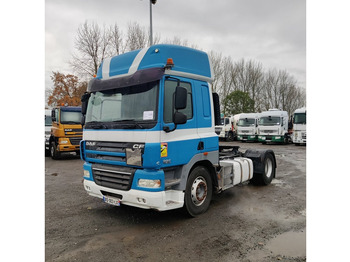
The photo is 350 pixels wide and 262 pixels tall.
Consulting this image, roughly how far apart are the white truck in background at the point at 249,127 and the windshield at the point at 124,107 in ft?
72.6

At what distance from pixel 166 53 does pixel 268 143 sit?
73.9 ft

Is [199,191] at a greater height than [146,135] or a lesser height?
lesser

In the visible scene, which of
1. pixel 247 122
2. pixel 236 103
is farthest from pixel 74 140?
pixel 236 103

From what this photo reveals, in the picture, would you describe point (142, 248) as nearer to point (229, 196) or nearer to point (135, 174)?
point (135, 174)

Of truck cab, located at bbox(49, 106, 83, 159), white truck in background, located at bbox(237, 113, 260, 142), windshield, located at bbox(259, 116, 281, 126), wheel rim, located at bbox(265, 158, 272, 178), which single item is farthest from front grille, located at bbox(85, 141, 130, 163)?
white truck in background, located at bbox(237, 113, 260, 142)

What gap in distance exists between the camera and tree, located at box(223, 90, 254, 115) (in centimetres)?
3847

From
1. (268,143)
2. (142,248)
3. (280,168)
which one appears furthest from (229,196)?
(268,143)

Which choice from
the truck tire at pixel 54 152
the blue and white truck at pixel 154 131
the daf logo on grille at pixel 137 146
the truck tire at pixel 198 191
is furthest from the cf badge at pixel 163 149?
the truck tire at pixel 54 152

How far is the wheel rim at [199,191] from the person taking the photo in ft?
16.6

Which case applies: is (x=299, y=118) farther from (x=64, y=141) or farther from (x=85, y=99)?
(x=85, y=99)

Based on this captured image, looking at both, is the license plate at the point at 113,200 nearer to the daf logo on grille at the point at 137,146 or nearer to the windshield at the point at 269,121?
the daf logo on grille at the point at 137,146

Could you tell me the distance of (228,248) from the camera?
12.7 feet

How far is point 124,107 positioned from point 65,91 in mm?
28277

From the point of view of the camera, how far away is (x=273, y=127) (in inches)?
885
